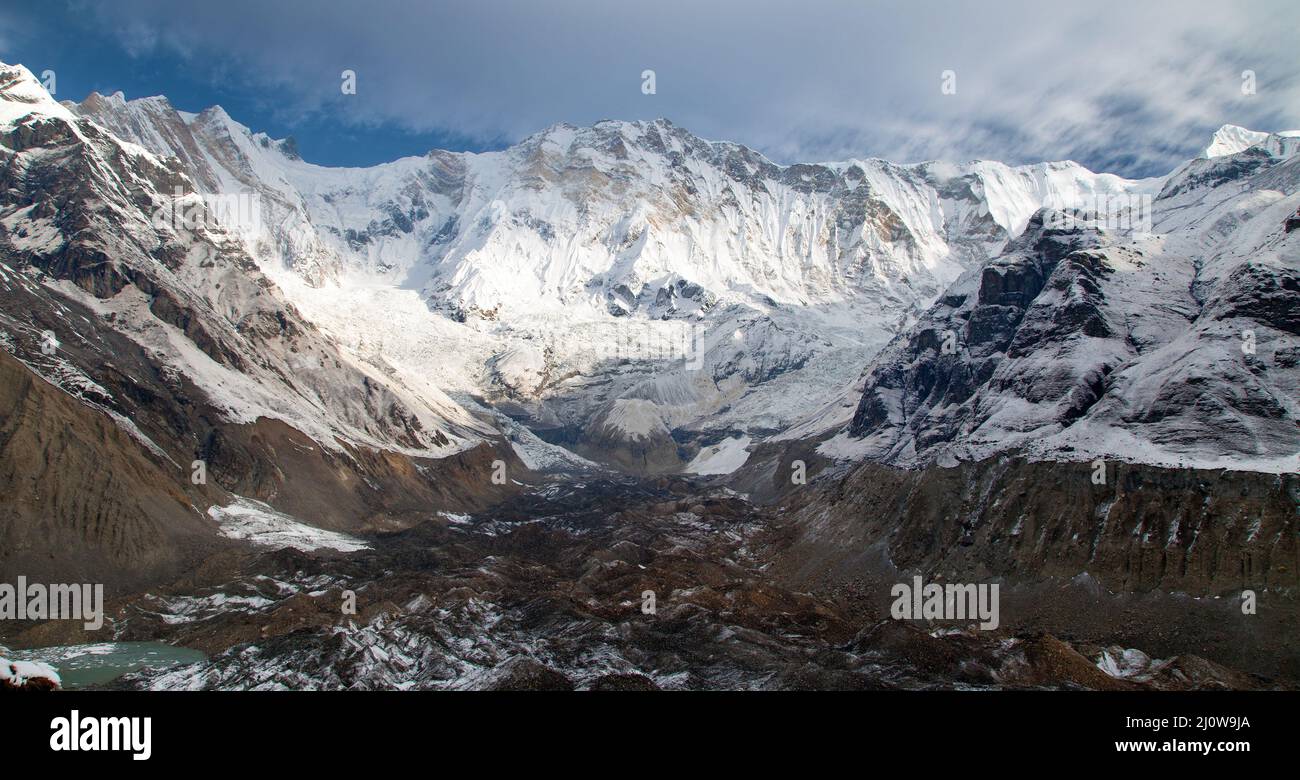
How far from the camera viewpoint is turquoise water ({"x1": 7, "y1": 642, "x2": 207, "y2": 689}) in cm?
5791

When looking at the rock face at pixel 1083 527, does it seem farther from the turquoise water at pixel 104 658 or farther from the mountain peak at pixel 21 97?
the mountain peak at pixel 21 97

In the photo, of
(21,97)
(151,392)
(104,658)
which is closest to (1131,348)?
(104,658)

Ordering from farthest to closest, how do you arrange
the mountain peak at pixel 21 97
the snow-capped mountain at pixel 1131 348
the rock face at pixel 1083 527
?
the mountain peak at pixel 21 97
the snow-capped mountain at pixel 1131 348
the rock face at pixel 1083 527

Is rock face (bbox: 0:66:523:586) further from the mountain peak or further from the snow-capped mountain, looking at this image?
the snow-capped mountain

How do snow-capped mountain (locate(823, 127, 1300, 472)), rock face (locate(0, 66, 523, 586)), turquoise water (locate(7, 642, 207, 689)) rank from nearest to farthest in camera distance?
turquoise water (locate(7, 642, 207, 689)) < snow-capped mountain (locate(823, 127, 1300, 472)) < rock face (locate(0, 66, 523, 586))

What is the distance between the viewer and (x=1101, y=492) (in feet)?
232

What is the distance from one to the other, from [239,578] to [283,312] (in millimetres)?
90681

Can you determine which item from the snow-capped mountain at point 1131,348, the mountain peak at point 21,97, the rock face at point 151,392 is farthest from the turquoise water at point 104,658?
the mountain peak at point 21,97

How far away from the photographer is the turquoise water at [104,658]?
5791 cm

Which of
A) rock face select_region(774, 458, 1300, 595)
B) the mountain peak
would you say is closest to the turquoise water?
rock face select_region(774, 458, 1300, 595)

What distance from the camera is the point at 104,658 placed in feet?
205

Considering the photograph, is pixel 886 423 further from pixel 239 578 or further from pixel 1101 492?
pixel 239 578

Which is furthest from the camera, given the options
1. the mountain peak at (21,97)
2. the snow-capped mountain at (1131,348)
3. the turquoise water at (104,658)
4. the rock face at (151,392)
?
the mountain peak at (21,97)
